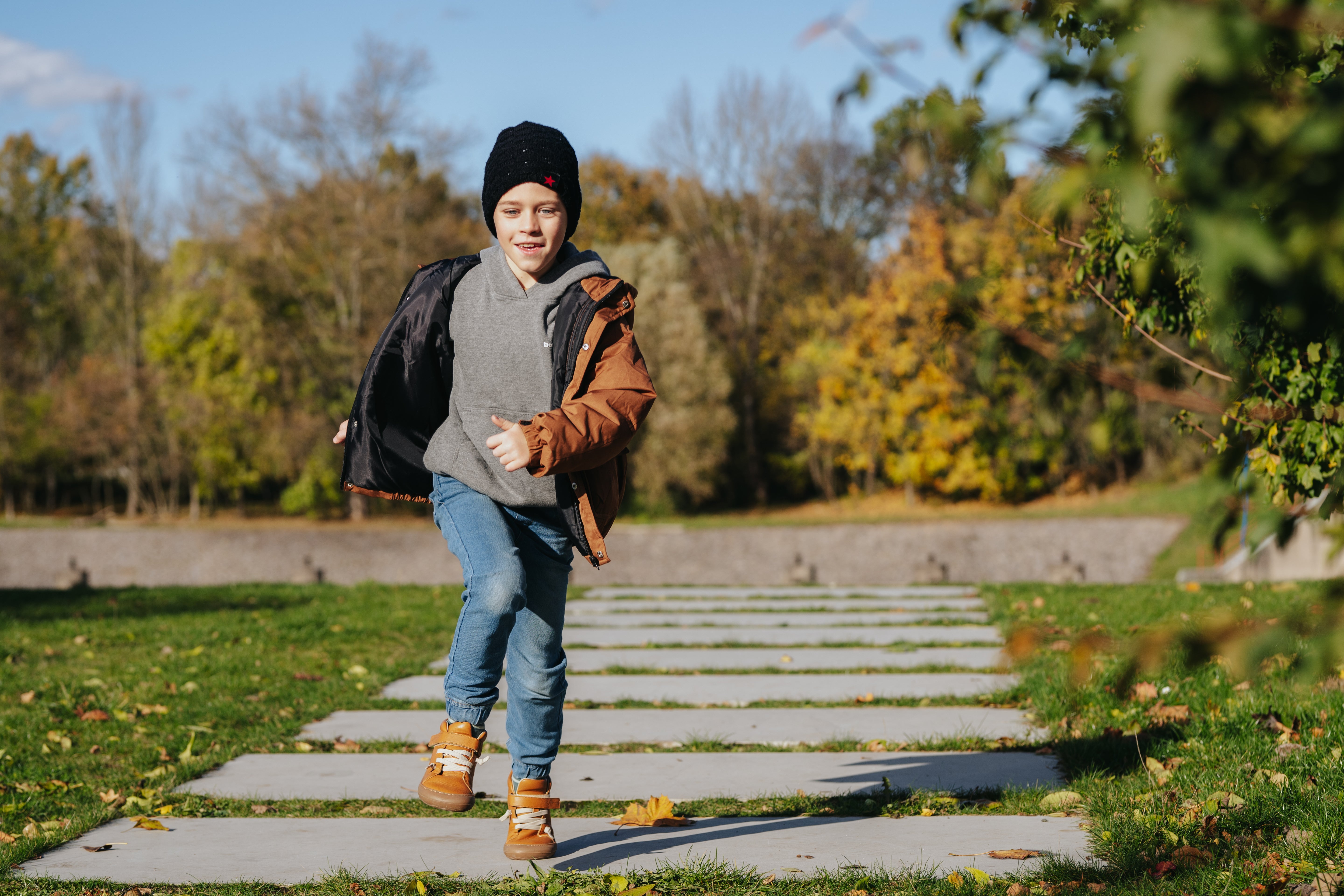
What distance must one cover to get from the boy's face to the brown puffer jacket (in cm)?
14

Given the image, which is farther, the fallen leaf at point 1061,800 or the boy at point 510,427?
the fallen leaf at point 1061,800

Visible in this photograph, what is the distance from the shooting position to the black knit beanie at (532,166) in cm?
335

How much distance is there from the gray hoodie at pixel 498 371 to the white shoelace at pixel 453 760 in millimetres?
715

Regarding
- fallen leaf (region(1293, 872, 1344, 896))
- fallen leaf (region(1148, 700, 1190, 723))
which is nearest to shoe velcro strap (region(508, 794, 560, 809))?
fallen leaf (region(1293, 872, 1344, 896))

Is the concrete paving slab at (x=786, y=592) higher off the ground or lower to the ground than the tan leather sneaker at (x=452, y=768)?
lower

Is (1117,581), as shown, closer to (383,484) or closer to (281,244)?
(383,484)

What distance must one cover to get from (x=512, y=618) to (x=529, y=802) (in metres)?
0.52

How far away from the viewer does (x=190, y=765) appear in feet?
14.2

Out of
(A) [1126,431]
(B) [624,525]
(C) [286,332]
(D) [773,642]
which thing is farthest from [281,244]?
(A) [1126,431]

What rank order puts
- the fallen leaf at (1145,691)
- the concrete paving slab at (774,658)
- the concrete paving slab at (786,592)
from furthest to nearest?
1. the concrete paving slab at (786,592)
2. the concrete paving slab at (774,658)
3. the fallen leaf at (1145,691)

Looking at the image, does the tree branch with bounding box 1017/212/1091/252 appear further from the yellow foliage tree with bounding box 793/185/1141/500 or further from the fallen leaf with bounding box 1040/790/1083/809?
the yellow foliage tree with bounding box 793/185/1141/500

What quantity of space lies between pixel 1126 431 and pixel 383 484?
2.47m

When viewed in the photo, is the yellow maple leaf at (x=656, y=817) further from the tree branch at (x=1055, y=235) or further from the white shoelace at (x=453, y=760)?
the tree branch at (x=1055, y=235)

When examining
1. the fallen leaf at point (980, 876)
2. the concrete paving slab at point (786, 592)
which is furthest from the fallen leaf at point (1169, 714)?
the concrete paving slab at point (786, 592)
